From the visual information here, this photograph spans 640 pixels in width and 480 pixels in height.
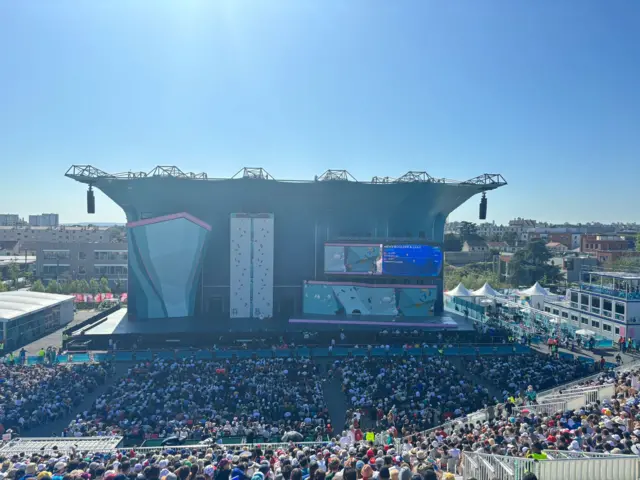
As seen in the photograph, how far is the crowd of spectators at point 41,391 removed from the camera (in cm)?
1423

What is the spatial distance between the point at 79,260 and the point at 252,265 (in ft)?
94.1

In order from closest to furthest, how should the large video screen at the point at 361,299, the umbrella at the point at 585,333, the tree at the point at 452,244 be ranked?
1. the umbrella at the point at 585,333
2. the large video screen at the point at 361,299
3. the tree at the point at 452,244

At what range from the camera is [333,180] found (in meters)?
30.9

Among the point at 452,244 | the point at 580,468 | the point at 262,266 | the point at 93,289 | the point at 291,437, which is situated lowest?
the point at 291,437

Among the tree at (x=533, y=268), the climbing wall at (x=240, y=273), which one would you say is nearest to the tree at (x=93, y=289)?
the climbing wall at (x=240, y=273)

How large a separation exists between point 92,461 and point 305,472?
12.7 feet

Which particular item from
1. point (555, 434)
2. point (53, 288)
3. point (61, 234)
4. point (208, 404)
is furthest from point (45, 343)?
point (61, 234)

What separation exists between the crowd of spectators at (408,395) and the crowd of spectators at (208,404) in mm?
1388

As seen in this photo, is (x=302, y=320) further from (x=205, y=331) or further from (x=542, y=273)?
(x=542, y=273)

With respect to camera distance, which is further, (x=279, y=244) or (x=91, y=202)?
(x=279, y=244)

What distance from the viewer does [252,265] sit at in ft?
100

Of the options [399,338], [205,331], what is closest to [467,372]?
[399,338]

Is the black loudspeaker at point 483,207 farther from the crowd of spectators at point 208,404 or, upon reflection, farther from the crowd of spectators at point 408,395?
the crowd of spectators at point 208,404

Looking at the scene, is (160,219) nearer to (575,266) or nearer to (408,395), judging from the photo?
(408,395)
